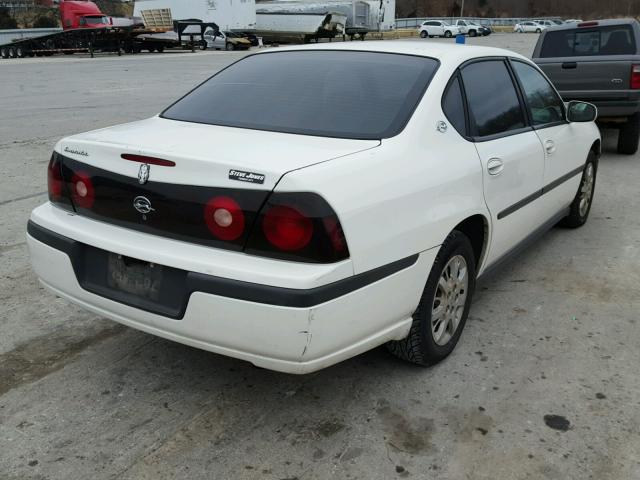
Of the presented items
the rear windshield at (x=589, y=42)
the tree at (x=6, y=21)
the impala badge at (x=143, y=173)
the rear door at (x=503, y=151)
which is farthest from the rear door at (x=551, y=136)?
the tree at (x=6, y=21)

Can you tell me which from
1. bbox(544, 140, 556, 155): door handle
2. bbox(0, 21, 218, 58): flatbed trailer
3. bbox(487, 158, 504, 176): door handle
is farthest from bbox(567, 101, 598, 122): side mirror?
bbox(0, 21, 218, 58): flatbed trailer

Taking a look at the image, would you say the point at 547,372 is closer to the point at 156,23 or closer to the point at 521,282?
the point at 521,282

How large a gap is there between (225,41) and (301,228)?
40.4 metres

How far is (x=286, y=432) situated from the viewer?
2.71 m

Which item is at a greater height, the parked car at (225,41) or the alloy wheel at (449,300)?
the parked car at (225,41)

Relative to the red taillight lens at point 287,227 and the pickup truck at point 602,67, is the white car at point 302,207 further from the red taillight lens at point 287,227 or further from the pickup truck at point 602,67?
the pickup truck at point 602,67

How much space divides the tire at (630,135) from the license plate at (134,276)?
7724 millimetres

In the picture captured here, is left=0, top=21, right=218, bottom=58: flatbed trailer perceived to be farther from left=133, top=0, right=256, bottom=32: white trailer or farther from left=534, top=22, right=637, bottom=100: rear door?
left=534, top=22, right=637, bottom=100: rear door

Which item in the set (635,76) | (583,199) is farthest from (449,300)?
(635,76)

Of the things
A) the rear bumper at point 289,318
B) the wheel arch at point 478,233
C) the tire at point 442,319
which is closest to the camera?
the rear bumper at point 289,318

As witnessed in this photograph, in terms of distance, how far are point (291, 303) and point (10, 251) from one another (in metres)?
3.31

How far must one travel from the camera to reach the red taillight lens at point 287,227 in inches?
91.7

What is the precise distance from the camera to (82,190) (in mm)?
2848

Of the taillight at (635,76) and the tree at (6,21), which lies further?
the tree at (6,21)
